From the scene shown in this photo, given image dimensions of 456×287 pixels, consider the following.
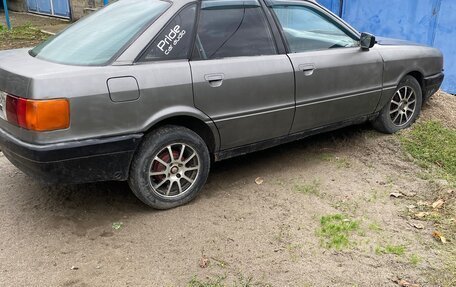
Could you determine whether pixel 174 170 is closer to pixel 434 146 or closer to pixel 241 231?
pixel 241 231

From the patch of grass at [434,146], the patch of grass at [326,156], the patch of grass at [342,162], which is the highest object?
the patch of grass at [434,146]

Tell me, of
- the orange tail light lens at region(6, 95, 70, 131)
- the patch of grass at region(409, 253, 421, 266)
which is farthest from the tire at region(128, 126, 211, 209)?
the patch of grass at region(409, 253, 421, 266)

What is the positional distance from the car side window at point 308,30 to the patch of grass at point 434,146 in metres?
1.27

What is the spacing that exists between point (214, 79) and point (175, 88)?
1.16ft

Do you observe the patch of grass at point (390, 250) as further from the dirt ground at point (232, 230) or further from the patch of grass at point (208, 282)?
the patch of grass at point (208, 282)

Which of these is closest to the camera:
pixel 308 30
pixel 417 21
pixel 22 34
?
pixel 308 30

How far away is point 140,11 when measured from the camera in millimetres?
3816

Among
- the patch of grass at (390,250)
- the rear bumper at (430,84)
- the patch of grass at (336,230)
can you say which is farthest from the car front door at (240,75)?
the rear bumper at (430,84)

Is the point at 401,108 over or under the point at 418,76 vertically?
under

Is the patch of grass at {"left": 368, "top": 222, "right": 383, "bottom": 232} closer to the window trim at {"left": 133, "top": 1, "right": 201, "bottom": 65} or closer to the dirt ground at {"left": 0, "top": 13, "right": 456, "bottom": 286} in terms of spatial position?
the dirt ground at {"left": 0, "top": 13, "right": 456, "bottom": 286}

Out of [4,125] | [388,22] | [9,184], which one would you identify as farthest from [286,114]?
[388,22]

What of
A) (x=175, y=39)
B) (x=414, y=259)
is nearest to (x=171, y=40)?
(x=175, y=39)

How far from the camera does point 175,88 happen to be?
3529 mm

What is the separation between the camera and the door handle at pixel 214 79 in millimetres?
3684
